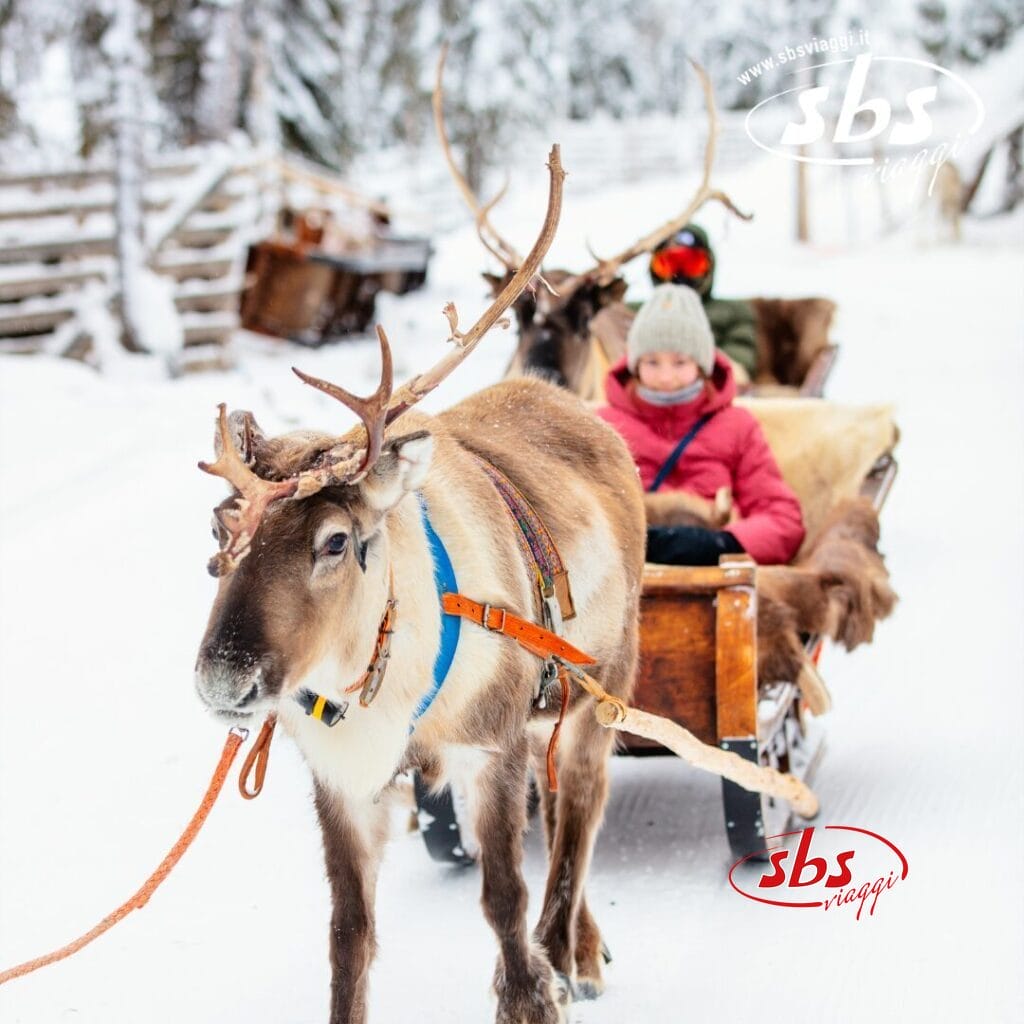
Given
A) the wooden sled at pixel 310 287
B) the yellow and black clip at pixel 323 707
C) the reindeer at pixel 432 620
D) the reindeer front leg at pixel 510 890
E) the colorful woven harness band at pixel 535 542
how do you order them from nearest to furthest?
the reindeer at pixel 432 620
the yellow and black clip at pixel 323 707
the reindeer front leg at pixel 510 890
the colorful woven harness band at pixel 535 542
the wooden sled at pixel 310 287

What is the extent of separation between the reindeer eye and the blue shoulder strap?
2.40m

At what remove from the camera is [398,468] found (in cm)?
255

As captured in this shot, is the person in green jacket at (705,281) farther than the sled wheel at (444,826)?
Yes

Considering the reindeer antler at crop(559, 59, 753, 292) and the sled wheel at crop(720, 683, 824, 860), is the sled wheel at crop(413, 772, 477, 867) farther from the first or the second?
the reindeer antler at crop(559, 59, 753, 292)

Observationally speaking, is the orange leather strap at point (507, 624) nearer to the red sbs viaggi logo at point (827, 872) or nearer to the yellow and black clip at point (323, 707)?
the yellow and black clip at point (323, 707)

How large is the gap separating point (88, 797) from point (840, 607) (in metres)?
2.56

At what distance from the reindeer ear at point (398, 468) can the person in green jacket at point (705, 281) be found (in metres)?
4.89

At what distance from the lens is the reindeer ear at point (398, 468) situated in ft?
8.36

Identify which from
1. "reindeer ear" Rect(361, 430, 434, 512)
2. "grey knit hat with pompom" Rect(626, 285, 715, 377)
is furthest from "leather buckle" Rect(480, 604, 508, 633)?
"grey knit hat with pompom" Rect(626, 285, 715, 377)

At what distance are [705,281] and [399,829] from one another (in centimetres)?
401

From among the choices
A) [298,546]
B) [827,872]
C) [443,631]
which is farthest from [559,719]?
[827,872]

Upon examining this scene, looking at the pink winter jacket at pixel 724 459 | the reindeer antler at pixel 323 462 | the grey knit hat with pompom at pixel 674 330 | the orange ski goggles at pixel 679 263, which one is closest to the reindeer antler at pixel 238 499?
the reindeer antler at pixel 323 462

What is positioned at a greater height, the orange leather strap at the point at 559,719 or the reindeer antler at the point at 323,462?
the reindeer antler at the point at 323,462

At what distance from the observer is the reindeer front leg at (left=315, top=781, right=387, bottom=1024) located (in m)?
2.98
